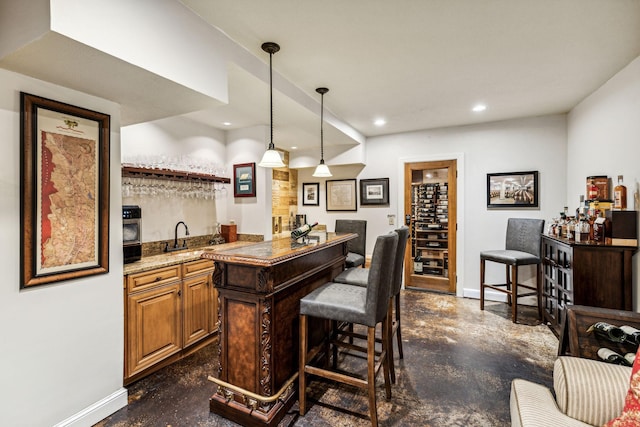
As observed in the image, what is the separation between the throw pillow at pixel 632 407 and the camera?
3.36ft

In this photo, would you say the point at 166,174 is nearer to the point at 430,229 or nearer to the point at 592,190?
the point at 430,229

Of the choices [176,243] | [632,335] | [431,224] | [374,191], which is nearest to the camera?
[632,335]

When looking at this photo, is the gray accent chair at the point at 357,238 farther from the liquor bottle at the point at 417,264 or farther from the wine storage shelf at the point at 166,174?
the wine storage shelf at the point at 166,174

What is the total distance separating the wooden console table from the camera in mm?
1761

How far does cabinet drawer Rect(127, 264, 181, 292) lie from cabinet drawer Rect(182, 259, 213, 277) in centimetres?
6

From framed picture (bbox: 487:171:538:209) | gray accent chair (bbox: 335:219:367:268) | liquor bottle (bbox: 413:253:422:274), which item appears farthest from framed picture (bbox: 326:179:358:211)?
framed picture (bbox: 487:171:538:209)

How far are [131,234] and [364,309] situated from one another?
80.2 inches

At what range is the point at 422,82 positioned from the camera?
112 inches

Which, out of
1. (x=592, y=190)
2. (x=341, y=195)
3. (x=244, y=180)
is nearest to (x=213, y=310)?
(x=244, y=180)

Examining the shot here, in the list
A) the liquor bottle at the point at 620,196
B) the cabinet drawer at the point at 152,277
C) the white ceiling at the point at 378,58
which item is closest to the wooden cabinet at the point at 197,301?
the cabinet drawer at the point at 152,277

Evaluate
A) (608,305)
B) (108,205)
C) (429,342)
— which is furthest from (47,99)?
(608,305)

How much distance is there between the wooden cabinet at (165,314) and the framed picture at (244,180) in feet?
3.79

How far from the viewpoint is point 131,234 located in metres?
2.49

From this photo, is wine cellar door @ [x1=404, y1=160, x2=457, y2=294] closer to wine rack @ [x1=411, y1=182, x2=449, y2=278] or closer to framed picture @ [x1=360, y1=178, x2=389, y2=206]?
wine rack @ [x1=411, y1=182, x2=449, y2=278]
